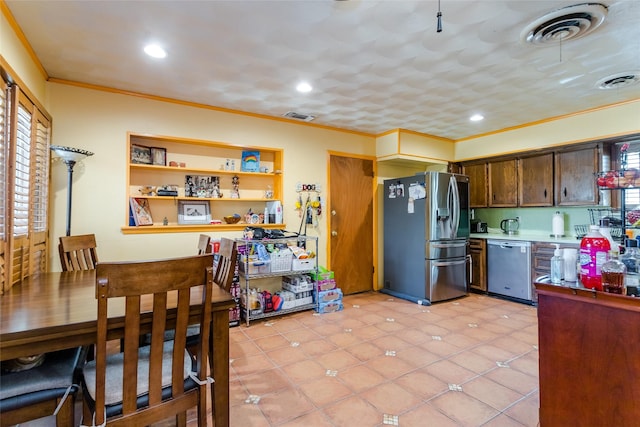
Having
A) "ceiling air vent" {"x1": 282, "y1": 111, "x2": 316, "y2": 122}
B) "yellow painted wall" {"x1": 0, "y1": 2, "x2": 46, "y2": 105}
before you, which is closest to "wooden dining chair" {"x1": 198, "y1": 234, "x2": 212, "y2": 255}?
"yellow painted wall" {"x1": 0, "y1": 2, "x2": 46, "y2": 105}

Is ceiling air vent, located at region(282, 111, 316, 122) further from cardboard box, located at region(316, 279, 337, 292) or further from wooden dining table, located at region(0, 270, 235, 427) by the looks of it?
wooden dining table, located at region(0, 270, 235, 427)

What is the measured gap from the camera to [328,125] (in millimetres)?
4324

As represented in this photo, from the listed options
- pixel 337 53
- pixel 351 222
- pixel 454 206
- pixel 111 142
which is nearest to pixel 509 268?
pixel 454 206

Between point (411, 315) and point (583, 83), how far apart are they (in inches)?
115

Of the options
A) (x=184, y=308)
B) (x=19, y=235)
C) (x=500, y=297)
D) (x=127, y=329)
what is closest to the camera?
(x=127, y=329)

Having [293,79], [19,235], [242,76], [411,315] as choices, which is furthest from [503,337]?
[19,235]

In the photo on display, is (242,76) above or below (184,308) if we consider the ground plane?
above

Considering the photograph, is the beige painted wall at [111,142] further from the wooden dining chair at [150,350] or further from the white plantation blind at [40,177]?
the wooden dining chair at [150,350]

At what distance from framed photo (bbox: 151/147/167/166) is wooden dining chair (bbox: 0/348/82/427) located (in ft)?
7.79

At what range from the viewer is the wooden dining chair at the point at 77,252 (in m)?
2.37

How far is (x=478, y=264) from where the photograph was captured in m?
4.54

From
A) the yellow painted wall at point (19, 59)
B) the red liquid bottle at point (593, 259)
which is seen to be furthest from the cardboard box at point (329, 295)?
the yellow painted wall at point (19, 59)

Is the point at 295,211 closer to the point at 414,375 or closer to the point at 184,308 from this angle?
the point at 414,375

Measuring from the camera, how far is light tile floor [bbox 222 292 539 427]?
72.4 inches
